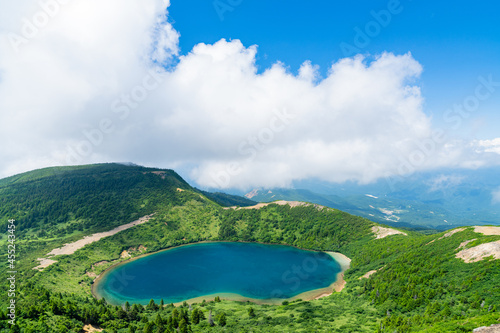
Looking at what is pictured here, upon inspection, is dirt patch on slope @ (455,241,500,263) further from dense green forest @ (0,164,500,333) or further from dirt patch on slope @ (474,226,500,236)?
dirt patch on slope @ (474,226,500,236)

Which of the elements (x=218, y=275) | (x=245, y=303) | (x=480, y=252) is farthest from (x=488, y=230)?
(x=218, y=275)

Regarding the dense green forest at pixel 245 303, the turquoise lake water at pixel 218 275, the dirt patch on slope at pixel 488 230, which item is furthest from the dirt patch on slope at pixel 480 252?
the turquoise lake water at pixel 218 275

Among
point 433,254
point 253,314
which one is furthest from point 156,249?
point 433,254

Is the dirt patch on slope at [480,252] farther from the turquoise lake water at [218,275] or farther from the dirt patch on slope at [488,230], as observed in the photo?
the turquoise lake water at [218,275]

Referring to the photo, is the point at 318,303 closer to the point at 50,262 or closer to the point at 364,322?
the point at 364,322

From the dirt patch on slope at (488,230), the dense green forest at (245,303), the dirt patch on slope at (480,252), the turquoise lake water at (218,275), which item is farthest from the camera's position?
the turquoise lake water at (218,275)

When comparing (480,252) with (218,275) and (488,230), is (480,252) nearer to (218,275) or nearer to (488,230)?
(488,230)
